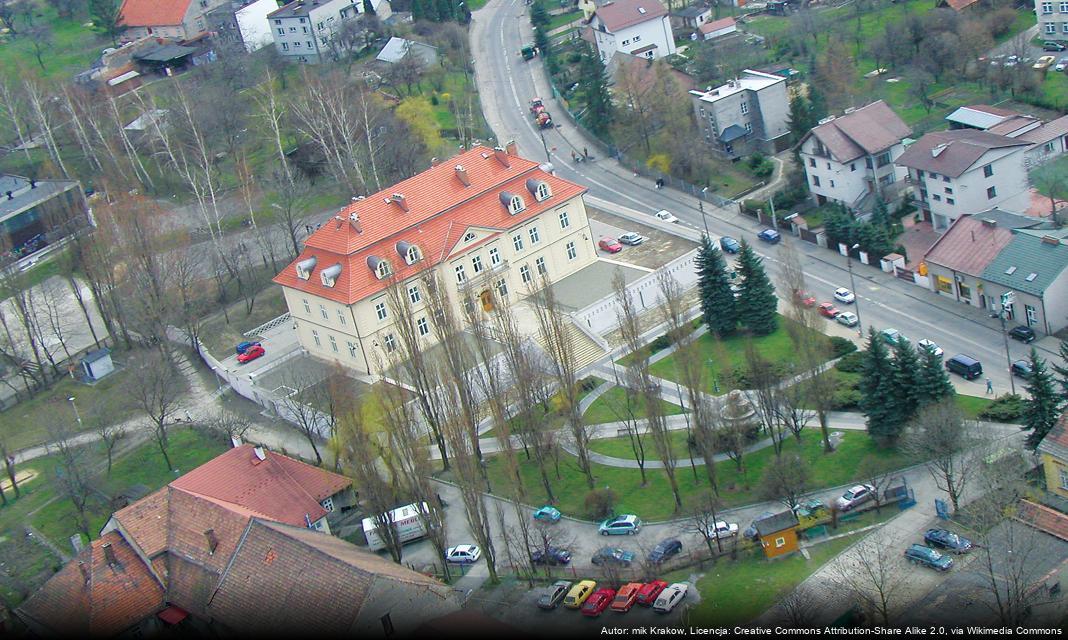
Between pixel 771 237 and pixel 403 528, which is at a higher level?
pixel 771 237

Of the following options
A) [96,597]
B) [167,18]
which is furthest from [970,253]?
[167,18]

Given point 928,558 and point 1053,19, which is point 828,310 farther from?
point 1053,19

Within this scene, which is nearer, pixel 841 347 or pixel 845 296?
pixel 841 347

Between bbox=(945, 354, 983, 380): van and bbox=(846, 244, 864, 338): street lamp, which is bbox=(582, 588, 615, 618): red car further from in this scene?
bbox=(846, 244, 864, 338): street lamp

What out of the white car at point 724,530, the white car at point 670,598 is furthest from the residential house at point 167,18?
the white car at point 670,598

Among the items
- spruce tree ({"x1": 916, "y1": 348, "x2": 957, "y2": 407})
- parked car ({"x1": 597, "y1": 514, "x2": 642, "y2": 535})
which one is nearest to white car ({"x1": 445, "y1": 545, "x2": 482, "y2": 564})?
parked car ({"x1": 597, "y1": 514, "x2": 642, "y2": 535})

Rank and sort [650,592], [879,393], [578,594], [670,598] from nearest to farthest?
[670,598] < [650,592] < [578,594] < [879,393]

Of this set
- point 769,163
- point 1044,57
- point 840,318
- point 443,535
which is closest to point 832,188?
point 769,163
